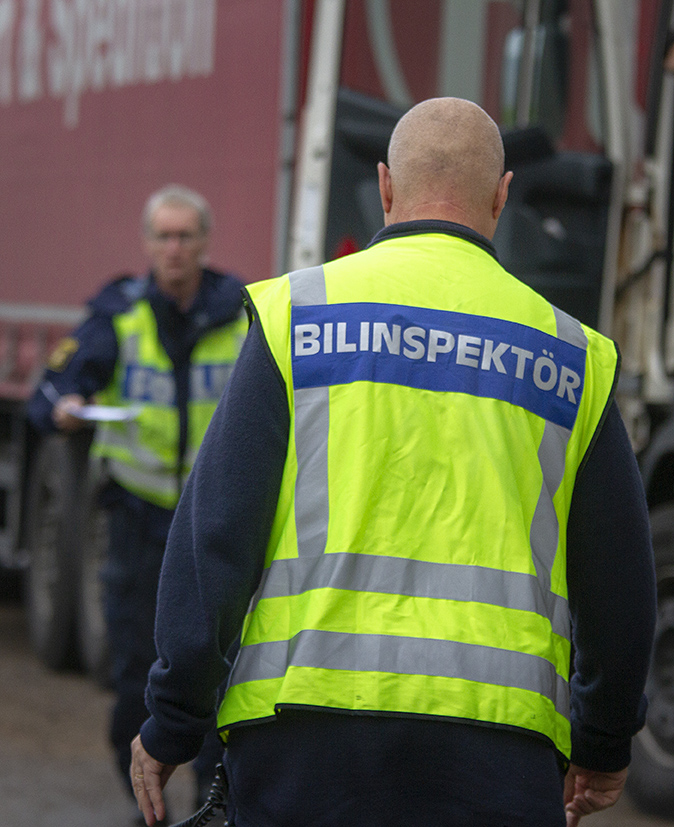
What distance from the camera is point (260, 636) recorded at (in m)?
2.08

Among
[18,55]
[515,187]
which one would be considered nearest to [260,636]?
[515,187]

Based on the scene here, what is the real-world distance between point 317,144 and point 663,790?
7.57 feet

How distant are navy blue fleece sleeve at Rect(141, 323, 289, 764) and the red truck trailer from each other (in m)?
2.72

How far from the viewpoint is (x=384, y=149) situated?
16.0ft

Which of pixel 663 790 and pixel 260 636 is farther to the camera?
pixel 663 790

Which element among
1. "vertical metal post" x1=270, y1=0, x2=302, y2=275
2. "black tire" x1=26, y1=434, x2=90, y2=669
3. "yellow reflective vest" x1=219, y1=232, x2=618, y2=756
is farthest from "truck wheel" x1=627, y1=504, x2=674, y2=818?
"black tire" x1=26, y1=434, x2=90, y2=669

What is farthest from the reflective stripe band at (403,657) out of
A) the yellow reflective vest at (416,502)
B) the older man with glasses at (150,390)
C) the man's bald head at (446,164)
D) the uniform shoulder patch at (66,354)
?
the uniform shoulder patch at (66,354)

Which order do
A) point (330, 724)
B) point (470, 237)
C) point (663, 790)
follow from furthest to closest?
point (663, 790) → point (470, 237) → point (330, 724)

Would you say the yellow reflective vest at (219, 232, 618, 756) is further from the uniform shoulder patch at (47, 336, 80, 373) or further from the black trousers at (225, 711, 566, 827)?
the uniform shoulder patch at (47, 336, 80, 373)

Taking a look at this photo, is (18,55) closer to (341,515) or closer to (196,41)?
(196,41)

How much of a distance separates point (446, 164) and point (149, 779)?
100 cm

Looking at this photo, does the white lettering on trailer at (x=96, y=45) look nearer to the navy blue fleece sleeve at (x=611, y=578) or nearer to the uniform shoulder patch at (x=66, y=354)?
the uniform shoulder patch at (x=66, y=354)

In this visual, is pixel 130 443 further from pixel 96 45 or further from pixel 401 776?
pixel 96 45

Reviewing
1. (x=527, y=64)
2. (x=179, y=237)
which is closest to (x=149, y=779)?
(x=179, y=237)
